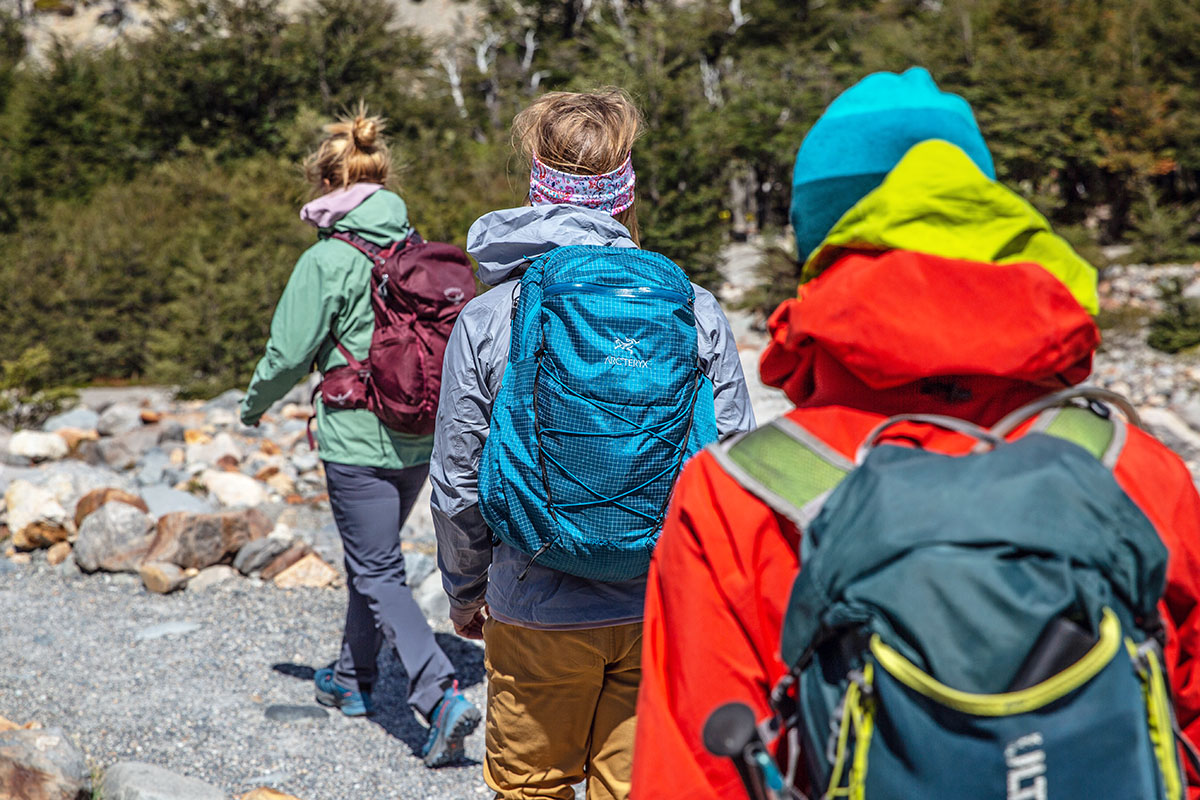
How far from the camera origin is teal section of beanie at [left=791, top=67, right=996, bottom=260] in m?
1.23

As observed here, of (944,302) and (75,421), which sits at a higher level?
(944,302)

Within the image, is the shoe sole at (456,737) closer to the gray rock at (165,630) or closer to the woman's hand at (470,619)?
the woman's hand at (470,619)

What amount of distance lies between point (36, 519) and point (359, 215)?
11.8ft

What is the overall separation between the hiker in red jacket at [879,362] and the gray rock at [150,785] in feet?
7.89

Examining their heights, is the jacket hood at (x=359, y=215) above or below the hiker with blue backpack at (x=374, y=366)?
above

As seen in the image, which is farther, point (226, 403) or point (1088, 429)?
point (226, 403)

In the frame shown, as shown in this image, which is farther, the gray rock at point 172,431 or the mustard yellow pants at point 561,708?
the gray rock at point 172,431

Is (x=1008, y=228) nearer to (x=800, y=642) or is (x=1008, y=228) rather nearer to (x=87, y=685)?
(x=800, y=642)

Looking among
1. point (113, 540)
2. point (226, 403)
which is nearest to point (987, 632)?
point (113, 540)

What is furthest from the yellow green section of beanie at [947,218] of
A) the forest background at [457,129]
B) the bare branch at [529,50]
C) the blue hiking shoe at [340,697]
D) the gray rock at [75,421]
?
the bare branch at [529,50]

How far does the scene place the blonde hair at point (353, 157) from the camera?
3684 mm

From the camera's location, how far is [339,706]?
4043 millimetres

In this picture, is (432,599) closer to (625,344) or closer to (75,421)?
(625,344)

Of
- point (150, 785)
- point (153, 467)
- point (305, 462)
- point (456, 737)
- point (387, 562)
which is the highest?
point (387, 562)
